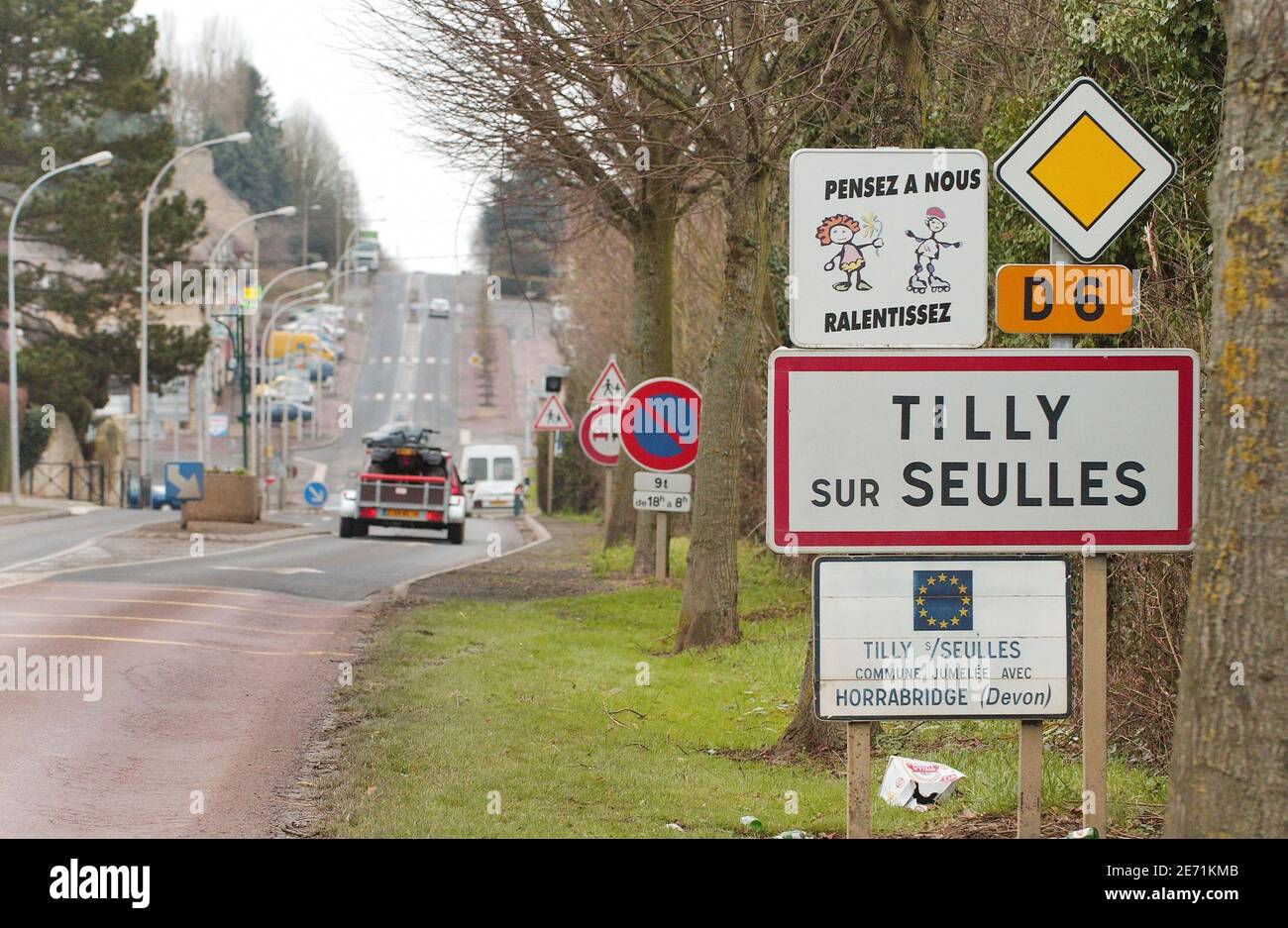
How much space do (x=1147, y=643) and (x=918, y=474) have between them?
301cm

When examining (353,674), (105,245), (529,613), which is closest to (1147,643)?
(353,674)

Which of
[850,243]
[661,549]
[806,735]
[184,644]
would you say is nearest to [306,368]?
[661,549]

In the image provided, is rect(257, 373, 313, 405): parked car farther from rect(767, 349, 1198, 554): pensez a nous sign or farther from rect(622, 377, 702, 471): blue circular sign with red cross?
rect(767, 349, 1198, 554): pensez a nous sign

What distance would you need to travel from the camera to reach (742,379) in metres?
14.0

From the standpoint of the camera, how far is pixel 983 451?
572 cm

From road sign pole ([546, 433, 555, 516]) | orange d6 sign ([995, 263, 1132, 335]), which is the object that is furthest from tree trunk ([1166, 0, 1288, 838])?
road sign pole ([546, 433, 555, 516])

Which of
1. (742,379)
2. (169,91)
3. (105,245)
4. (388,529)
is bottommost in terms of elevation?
(388,529)

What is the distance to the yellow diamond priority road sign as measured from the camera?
5.54 m

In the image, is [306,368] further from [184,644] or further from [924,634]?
[924,634]

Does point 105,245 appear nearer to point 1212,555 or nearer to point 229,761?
point 229,761

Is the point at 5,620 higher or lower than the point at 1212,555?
lower

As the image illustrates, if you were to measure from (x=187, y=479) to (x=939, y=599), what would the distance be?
1046 inches

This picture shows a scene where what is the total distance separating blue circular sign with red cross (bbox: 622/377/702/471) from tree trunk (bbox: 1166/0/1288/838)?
10.5 meters

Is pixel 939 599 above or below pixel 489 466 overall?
below
